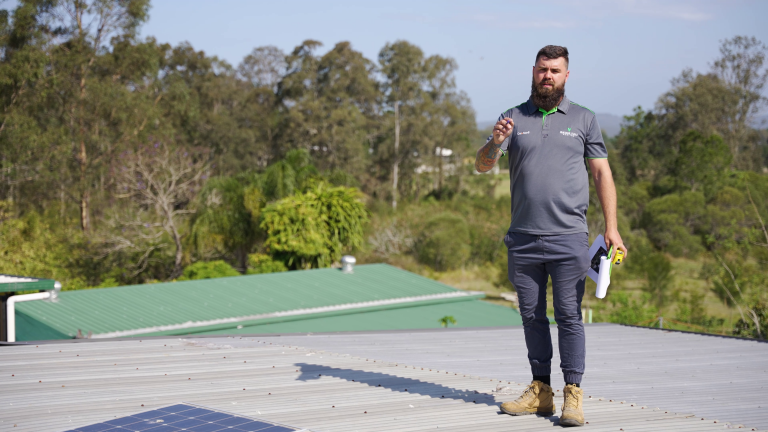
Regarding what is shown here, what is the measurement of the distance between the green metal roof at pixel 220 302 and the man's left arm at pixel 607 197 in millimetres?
7751

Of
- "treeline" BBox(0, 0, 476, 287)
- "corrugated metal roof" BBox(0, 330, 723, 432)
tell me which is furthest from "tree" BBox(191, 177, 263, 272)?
"corrugated metal roof" BBox(0, 330, 723, 432)

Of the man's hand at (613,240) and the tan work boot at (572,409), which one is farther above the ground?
the man's hand at (613,240)

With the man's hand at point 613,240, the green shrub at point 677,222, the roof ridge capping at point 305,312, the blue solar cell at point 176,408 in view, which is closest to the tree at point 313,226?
the roof ridge capping at point 305,312

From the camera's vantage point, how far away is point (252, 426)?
2498mm

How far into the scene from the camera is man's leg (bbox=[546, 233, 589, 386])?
2727 millimetres

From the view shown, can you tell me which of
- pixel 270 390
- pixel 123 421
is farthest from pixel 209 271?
pixel 123 421

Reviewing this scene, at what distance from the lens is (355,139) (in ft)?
111

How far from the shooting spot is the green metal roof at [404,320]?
10.8m

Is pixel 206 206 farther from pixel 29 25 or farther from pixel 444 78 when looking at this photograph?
pixel 444 78

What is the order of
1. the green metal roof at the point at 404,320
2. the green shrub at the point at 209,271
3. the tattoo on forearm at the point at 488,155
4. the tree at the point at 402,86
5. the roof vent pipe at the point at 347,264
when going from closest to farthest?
1. the tattoo on forearm at the point at 488,155
2. the green metal roof at the point at 404,320
3. the roof vent pipe at the point at 347,264
4. the green shrub at the point at 209,271
5. the tree at the point at 402,86

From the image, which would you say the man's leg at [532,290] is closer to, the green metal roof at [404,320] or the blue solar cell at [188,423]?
the blue solar cell at [188,423]

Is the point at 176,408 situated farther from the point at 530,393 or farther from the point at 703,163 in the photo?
the point at 703,163

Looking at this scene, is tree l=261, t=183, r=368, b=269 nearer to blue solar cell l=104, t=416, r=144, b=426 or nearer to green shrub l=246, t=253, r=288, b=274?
green shrub l=246, t=253, r=288, b=274

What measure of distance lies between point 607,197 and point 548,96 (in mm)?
476
